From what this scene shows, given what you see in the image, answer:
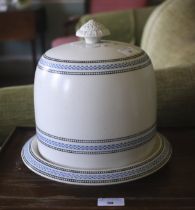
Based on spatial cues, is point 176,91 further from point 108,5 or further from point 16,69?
point 16,69

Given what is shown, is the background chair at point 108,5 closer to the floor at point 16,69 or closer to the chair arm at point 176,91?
the floor at point 16,69

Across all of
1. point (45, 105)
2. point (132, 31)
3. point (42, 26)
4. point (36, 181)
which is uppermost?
point (45, 105)

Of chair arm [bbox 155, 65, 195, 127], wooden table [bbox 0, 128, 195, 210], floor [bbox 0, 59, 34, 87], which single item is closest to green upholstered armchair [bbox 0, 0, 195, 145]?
chair arm [bbox 155, 65, 195, 127]

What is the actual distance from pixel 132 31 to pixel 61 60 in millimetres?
1150

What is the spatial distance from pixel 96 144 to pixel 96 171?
0.12ft

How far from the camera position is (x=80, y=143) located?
1.58 ft

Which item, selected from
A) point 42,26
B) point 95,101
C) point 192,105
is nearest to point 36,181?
point 95,101

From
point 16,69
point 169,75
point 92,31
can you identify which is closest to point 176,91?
point 169,75

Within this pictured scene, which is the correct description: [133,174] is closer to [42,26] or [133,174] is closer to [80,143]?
[80,143]

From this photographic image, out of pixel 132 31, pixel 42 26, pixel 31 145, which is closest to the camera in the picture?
pixel 31 145

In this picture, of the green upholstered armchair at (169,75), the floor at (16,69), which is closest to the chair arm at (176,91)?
the green upholstered armchair at (169,75)

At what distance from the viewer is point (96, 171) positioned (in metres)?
0.49

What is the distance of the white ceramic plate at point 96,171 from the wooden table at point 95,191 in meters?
0.02

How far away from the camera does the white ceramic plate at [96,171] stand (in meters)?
0.48
